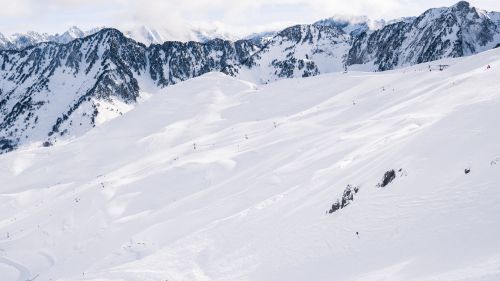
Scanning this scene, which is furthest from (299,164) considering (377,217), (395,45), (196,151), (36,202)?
(395,45)

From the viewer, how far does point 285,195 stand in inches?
834

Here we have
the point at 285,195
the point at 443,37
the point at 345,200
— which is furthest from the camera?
the point at 443,37

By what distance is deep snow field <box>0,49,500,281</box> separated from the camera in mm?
13188

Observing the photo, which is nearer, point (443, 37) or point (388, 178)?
point (388, 178)

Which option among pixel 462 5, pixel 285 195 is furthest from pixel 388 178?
pixel 462 5

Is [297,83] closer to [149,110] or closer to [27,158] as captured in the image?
[149,110]

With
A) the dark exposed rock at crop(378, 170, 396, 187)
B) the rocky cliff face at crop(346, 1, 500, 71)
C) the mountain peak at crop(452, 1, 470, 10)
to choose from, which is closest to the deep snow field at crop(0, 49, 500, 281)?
the dark exposed rock at crop(378, 170, 396, 187)

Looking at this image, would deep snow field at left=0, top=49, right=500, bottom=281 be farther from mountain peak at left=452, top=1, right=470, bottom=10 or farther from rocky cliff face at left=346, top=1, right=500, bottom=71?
mountain peak at left=452, top=1, right=470, bottom=10

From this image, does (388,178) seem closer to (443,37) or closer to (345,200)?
(345,200)

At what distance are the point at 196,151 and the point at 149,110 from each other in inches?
855

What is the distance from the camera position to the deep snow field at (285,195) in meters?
13.2

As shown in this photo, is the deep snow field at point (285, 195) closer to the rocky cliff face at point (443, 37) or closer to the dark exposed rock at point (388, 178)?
the dark exposed rock at point (388, 178)

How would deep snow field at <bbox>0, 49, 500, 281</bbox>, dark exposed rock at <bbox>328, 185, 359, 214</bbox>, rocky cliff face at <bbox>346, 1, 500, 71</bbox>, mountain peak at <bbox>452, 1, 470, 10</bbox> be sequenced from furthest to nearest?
mountain peak at <bbox>452, 1, 470, 10</bbox> → rocky cliff face at <bbox>346, 1, 500, 71</bbox> → dark exposed rock at <bbox>328, 185, 359, 214</bbox> → deep snow field at <bbox>0, 49, 500, 281</bbox>

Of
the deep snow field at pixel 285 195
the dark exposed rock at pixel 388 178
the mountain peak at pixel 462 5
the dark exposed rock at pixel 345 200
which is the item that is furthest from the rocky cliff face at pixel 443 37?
the dark exposed rock at pixel 345 200
